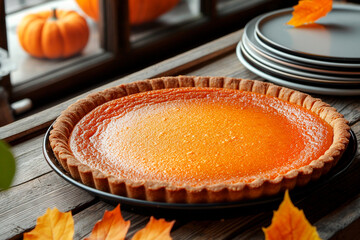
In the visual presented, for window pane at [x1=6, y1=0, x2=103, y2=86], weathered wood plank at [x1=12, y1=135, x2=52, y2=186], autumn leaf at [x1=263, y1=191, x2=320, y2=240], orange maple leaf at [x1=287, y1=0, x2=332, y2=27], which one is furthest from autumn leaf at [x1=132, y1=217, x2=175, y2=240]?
window pane at [x1=6, y1=0, x2=103, y2=86]

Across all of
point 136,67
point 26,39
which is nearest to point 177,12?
point 136,67

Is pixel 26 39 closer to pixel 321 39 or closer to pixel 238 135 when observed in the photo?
pixel 321 39

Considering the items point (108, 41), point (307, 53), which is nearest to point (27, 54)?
point (108, 41)

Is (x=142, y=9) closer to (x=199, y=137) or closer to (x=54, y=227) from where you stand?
(x=199, y=137)

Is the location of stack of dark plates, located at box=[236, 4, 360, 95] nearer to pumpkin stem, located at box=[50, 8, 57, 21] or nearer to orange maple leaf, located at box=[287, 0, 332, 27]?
orange maple leaf, located at box=[287, 0, 332, 27]

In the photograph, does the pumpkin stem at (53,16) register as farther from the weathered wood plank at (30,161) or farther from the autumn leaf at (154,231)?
the autumn leaf at (154,231)

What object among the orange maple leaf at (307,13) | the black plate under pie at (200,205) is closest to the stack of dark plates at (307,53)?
the orange maple leaf at (307,13)

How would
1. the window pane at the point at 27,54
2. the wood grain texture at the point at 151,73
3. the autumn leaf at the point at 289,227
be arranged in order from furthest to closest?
1. the window pane at the point at 27,54
2. the wood grain texture at the point at 151,73
3. the autumn leaf at the point at 289,227
